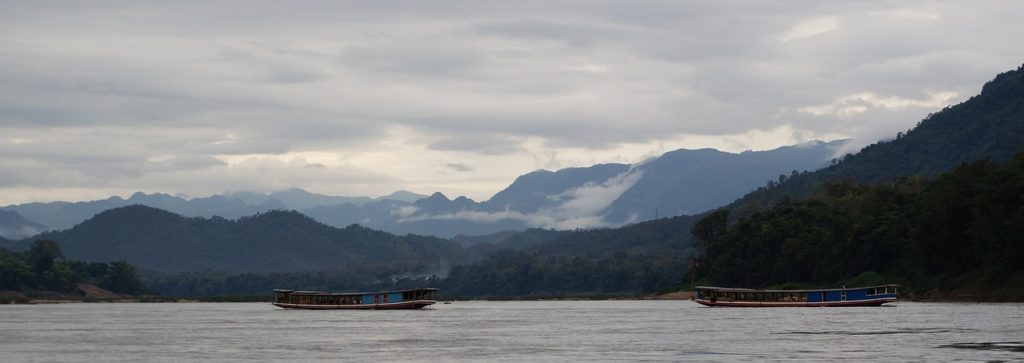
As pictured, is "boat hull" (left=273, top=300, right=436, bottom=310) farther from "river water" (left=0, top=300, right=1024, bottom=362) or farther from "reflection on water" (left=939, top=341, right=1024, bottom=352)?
"reflection on water" (left=939, top=341, right=1024, bottom=352)

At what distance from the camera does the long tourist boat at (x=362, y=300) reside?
18125 cm

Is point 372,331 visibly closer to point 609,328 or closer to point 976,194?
point 609,328

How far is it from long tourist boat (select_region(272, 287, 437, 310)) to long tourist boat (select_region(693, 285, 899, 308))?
36.2 meters

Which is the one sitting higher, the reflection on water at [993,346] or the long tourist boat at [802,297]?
the long tourist boat at [802,297]

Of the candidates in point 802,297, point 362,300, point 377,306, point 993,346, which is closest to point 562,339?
point 993,346

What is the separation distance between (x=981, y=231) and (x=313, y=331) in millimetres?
87768

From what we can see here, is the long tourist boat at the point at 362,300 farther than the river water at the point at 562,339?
Yes

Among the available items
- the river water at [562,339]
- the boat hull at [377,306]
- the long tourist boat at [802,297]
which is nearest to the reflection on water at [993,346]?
the river water at [562,339]

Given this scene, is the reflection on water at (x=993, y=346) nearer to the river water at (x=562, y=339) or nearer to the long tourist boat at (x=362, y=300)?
the river water at (x=562, y=339)

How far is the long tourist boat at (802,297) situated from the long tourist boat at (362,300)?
3615 centimetres

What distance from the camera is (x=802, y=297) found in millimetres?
166000

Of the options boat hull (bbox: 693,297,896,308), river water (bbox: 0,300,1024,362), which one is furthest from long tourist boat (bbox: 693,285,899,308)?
river water (bbox: 0,300,1024,362)

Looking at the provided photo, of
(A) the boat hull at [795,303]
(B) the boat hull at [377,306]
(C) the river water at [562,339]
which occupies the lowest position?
(C) the river water at [562,339]

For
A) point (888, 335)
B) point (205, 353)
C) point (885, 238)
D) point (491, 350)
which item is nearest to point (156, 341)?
point (205, 353)
